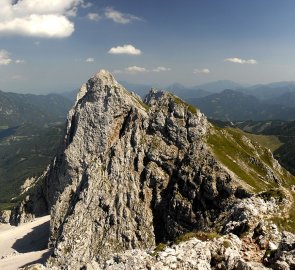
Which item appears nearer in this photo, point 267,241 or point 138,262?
point 138,262

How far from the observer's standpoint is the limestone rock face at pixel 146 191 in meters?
82.2

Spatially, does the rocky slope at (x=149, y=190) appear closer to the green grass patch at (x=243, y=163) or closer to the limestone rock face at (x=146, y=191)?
the limestone rock face at (x=146, y=191)

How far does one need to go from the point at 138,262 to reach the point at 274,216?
21114 mm

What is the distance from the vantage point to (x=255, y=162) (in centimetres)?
10412

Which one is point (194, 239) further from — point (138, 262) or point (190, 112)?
point (190, 112)

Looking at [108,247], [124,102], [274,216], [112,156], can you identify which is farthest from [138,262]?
Answer: [124,102]

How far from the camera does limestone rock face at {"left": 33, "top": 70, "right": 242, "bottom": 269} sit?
3238 inches

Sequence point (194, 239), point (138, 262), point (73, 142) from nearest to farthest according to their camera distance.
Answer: point (138, 262) → point (194, 239) → point (73, 142)

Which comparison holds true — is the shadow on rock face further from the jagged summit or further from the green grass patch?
the green grass patch

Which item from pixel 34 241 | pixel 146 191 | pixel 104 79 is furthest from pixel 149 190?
pixel 104 79

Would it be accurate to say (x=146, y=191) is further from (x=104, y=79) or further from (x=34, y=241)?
(x=104, y=79)

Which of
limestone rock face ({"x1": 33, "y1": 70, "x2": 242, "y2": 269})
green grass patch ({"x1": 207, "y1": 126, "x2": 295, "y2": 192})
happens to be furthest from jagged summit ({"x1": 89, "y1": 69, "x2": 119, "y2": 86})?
green grass patch ({"x1": 207, "y1": 126, "x2": 295, "y2": 192})

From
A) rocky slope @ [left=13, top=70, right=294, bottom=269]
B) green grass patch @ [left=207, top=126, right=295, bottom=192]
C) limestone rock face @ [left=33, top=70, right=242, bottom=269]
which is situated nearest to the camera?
rocky slope @ [left=13, top=70, right=294, bottom=269]

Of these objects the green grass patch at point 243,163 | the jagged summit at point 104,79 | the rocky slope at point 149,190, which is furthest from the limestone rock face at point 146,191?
the jagged summit at point 104,79
